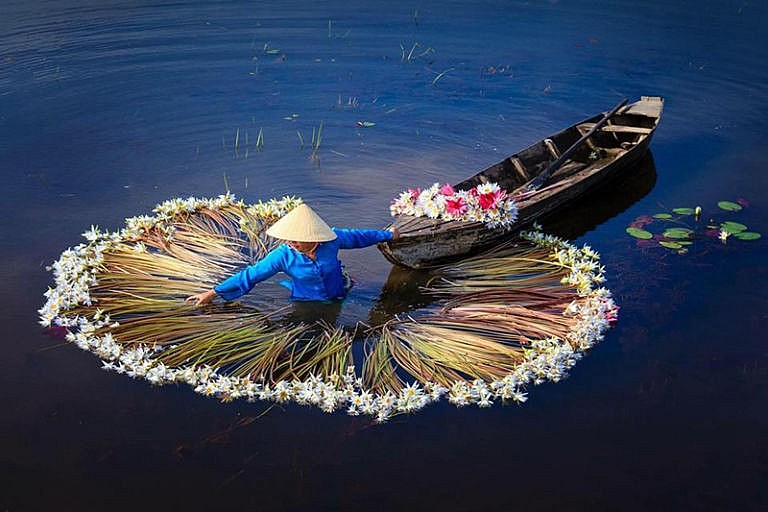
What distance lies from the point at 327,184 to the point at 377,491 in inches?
181

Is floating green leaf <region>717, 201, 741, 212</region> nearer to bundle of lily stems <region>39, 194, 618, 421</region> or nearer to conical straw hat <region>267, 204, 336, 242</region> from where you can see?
bundle of lily stems <region>39, 194, 618, 421</region>

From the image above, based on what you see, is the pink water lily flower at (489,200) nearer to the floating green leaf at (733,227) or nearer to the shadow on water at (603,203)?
the shadow on water at (603,203)

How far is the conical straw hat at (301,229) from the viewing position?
589 cm

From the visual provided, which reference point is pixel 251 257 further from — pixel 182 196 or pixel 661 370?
pixel 661 370

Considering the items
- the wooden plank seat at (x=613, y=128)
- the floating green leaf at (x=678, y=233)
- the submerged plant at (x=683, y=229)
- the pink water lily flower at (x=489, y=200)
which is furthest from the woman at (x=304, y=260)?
the wooden plank seat at (x=613, y=128)

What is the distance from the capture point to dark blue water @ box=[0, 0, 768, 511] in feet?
16.5

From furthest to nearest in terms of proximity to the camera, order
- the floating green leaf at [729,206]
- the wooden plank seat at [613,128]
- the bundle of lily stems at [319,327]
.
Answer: the wooden plank seat at [613,128], the floating green leaf at [729,206], the bundle of lily stems at [319,327]

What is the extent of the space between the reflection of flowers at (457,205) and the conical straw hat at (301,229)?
125cm

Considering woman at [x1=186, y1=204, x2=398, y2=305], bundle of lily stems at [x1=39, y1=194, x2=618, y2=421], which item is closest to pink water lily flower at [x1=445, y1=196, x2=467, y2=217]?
bundle of lily stems at [x1=39, y1=194, x2=618, y2=421]

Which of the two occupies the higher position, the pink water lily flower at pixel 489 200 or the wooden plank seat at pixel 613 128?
the wooden plank seat at pixel 613 128

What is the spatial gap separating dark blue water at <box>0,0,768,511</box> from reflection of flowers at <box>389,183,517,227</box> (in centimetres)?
64

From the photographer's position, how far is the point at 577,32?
45.4 ft

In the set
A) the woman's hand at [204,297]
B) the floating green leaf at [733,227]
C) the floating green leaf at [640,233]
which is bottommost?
the floating green leaf at [733,227]

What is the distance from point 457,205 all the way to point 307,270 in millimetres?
1548
